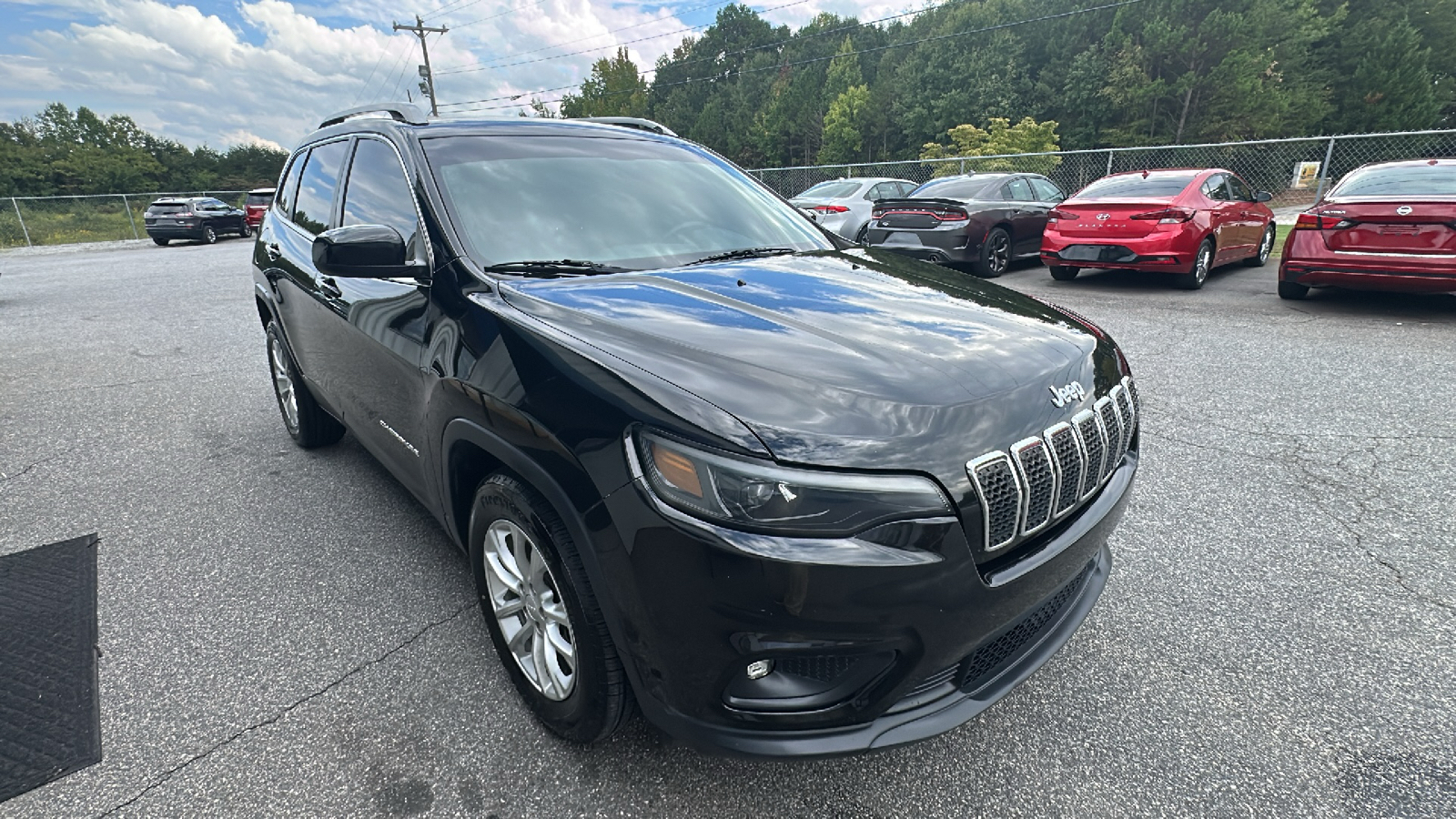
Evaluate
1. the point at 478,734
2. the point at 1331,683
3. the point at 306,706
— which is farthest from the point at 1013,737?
the point at 306,706

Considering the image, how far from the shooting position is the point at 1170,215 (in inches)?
333

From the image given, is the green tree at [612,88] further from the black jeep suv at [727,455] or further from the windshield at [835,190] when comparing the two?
the black jeep suv at [727,455]

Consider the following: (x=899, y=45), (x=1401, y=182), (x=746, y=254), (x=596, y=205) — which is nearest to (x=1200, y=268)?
(x=1401, y=182)

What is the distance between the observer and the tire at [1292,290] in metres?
7.99

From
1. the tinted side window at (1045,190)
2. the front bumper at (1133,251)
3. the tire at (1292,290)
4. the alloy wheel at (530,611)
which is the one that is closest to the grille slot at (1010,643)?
the alloy wheel at (530,611)

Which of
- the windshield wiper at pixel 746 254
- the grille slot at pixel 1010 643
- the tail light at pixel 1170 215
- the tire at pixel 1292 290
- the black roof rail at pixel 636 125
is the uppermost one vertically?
the black roof rail at pixel 636 125

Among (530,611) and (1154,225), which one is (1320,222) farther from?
(530,611)

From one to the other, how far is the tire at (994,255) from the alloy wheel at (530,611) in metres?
9.33

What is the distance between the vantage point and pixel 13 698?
2.23m

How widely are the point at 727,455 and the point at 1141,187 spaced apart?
31.5 feet

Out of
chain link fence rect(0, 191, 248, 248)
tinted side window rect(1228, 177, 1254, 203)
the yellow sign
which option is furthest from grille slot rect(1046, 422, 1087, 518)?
chain link fence rect(0, 191, 248, 248)

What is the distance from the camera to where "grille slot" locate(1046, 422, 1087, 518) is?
1.74m

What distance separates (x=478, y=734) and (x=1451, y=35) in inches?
2442

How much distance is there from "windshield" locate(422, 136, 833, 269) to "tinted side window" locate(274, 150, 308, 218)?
183cm
